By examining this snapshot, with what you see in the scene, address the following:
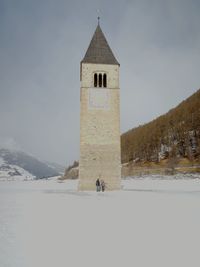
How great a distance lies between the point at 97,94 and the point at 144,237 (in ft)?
59.6

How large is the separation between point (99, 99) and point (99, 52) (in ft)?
15.5

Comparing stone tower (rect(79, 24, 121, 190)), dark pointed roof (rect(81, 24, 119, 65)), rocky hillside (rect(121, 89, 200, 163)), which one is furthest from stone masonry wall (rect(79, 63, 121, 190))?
rocky hillside (rect(121, 89, 200, 163))

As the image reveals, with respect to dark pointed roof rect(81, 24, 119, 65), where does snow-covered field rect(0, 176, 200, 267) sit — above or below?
below

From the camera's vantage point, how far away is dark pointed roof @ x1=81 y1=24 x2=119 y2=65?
78.5ft

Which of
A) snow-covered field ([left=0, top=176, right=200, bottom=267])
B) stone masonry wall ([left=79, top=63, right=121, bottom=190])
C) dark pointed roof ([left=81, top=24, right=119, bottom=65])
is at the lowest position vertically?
snow-covered field ([left=0, top=176, right=200, bottom=267])

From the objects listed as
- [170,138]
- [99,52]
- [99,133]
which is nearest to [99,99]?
[99,133]

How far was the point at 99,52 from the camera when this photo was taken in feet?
80.6

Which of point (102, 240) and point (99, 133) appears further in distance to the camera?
point (99, 133)

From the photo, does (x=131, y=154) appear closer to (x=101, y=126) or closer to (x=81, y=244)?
(x=101, y=126)

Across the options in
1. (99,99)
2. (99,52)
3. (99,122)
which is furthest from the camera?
(99,52)

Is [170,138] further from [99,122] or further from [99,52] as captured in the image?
[99,122]

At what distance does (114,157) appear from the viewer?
2156 centimetres

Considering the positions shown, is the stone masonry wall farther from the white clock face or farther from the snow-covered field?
the snow-covered field

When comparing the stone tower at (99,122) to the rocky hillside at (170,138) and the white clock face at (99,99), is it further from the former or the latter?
the rocky hillside at (170,138)
